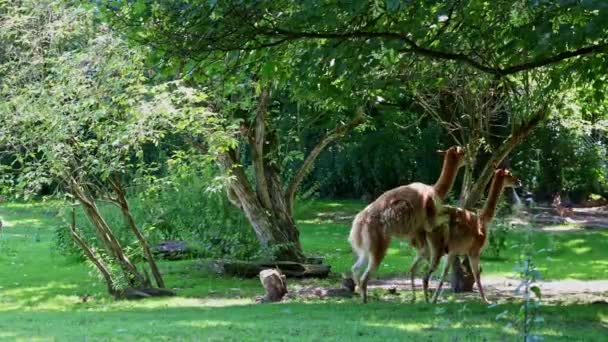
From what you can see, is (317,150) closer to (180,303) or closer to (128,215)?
(128,215)

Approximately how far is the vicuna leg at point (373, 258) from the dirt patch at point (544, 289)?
5.24ft

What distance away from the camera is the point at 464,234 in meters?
13.7

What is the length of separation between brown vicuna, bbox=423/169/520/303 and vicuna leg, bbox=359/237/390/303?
2.58 feet

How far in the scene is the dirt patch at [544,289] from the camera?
14615 millimetres

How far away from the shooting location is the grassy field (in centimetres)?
965

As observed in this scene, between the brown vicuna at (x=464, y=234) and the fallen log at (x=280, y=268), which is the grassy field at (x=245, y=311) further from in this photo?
the brown vicuna at (x=464, y=234)

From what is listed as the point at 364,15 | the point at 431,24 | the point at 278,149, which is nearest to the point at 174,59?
the point at 364,15

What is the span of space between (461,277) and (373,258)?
2508 mm

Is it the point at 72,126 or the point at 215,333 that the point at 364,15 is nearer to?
the point at 215,333

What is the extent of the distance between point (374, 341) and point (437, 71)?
6.19 metres

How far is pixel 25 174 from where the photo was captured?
14242 millimetres

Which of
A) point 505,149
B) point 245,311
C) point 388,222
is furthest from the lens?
point 505,149

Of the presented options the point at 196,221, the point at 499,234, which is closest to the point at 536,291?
the point at 499,234

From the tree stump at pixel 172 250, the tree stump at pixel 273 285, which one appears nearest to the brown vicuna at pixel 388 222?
the tree stump at pixel 273 285
